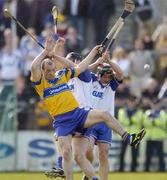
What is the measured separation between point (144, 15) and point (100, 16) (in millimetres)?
1124

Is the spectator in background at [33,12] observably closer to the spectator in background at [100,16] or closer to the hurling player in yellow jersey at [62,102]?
the spectator in background at [100,16]

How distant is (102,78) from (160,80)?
7.50m

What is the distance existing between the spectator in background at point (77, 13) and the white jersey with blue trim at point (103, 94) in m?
7.77

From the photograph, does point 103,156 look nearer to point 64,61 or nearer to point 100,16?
point 64,61

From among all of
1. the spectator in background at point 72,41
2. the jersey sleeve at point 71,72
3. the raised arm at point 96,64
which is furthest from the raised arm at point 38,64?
the spectator in background at point 72,41

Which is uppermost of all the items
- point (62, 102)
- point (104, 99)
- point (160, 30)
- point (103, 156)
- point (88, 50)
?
point (160, 30)

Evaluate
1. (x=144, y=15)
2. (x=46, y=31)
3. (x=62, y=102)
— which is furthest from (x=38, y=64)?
(x=144, y=15)

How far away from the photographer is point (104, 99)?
18000 mm

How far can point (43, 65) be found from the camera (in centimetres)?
1667

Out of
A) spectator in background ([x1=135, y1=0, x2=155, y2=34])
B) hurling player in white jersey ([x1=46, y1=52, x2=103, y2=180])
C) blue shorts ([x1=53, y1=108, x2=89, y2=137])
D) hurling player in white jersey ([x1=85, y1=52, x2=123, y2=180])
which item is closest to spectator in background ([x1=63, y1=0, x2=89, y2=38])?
spectator in background ([x1=135, y1=0, x2=155, y2=34])

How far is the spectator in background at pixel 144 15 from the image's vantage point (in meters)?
25.6

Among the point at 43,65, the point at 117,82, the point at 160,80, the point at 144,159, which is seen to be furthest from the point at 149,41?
the point at 43,65

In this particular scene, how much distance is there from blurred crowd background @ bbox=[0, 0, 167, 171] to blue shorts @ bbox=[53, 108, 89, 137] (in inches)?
280

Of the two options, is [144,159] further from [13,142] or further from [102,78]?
[102,78]
